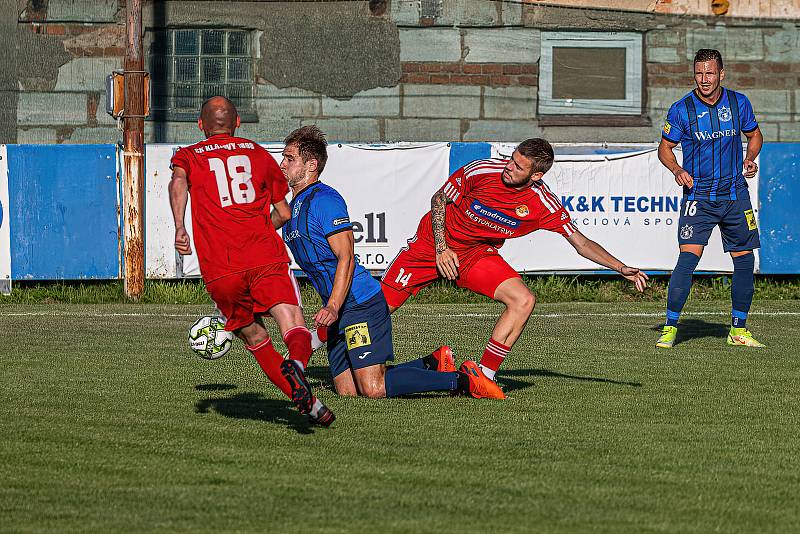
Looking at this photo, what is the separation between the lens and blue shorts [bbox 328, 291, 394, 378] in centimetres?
781

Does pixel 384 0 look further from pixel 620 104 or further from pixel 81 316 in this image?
pixel 81 316

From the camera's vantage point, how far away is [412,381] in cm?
779

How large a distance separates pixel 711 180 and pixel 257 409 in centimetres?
526

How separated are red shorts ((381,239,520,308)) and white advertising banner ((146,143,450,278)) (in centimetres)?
690

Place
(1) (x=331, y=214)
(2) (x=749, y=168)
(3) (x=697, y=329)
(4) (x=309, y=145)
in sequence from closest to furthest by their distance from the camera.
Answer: (1) (x=331, y=214), (4) (x=309, y=145), (2) (x=749, y=168), (3) (x=697, y=329)

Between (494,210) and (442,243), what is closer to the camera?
(442,243)

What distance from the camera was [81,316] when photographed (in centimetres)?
1362

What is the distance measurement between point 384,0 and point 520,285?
473 inches

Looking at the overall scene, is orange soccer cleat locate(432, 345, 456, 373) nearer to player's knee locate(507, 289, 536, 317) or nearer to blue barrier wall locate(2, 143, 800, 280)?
A: player's knee locate(507, 289, 536, 317)

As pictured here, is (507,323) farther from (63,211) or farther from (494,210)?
(63,211)

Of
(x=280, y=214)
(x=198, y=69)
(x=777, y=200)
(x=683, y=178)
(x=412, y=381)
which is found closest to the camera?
(x=280, y=214)

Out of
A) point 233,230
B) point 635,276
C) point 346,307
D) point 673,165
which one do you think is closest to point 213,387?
point 346,307

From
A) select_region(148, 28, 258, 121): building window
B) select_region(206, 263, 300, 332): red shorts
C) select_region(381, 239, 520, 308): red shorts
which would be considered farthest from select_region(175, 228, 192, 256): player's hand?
select_region(148, 28, 258, 121): building window

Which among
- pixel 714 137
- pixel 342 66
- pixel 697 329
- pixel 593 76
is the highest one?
pixel 342 66
